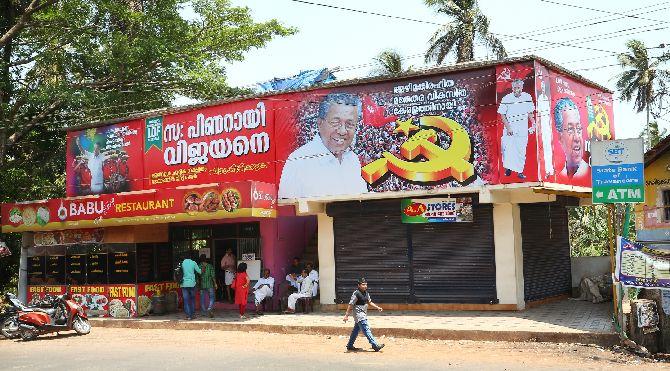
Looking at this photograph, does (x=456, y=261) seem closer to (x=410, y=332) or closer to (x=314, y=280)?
(x=410, y=332)

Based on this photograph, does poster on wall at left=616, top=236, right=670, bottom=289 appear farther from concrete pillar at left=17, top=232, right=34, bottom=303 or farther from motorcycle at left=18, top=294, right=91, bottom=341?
concrete pillar at left=17, top=232, right=34, bottom=303

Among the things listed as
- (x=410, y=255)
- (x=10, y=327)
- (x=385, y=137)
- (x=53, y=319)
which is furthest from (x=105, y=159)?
(x=410, y=255)

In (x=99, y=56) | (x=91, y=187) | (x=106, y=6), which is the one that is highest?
(x=106, y=6)

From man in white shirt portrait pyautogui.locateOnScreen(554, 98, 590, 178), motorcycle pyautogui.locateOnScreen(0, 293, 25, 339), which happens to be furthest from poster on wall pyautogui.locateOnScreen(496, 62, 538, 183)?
motorcycle pyautogui.locateOnScreen(0, 293, 25, 339)

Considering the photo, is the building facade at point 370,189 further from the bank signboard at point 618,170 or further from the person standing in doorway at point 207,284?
the bank signboard at point 618,170

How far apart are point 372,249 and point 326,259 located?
1422mm

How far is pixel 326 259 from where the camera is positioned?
59.0ft

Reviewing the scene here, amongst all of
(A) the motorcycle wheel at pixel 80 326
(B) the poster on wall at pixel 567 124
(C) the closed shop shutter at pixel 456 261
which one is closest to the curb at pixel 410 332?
(A) the motorcycle wheel at pixel 80 326

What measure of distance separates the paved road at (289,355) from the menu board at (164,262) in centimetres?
457

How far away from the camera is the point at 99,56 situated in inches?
1015

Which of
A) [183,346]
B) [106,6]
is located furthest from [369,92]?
[106,6]

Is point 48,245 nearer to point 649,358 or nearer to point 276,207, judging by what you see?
point 276,207

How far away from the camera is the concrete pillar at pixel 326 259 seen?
58.8 ft

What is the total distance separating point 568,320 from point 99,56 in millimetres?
20349
